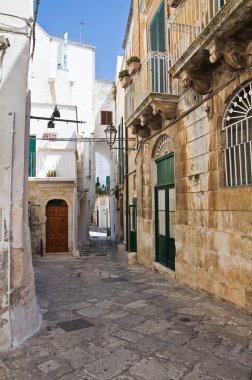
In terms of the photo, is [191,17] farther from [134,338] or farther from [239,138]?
[134,338]

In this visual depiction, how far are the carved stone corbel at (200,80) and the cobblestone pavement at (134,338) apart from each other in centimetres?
408

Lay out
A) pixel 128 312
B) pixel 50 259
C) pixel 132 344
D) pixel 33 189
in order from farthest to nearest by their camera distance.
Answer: pixel 33 189, pixel 50 259, pixel 128 312, pixel 132 344

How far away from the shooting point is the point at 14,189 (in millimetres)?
4152

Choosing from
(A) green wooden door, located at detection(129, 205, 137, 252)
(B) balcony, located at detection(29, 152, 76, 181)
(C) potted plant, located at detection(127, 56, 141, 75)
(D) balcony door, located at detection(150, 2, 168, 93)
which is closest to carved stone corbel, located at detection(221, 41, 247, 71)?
(D) balcony door, located at detection(150, 2, 168, 93)

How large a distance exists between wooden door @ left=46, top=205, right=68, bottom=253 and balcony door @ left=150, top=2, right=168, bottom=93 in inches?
320

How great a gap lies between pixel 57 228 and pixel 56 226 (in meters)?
0.11

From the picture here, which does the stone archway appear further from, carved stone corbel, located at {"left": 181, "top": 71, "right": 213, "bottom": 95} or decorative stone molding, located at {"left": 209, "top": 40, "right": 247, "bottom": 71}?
decorative stone molding, located at {"left": 209, "top": 40, "right": 247, "bottom": 71}

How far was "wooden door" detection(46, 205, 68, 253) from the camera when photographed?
14.1 m

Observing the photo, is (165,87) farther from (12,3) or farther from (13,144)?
(13,144)

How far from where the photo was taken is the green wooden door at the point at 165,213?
8.02 meters

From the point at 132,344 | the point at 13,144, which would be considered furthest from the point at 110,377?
the point at 13,144

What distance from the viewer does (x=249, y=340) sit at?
3.90m

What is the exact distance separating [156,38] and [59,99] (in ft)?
31.7

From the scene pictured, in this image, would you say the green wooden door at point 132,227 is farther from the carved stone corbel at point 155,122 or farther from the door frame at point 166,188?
the carved stone corbel at point 155,122
